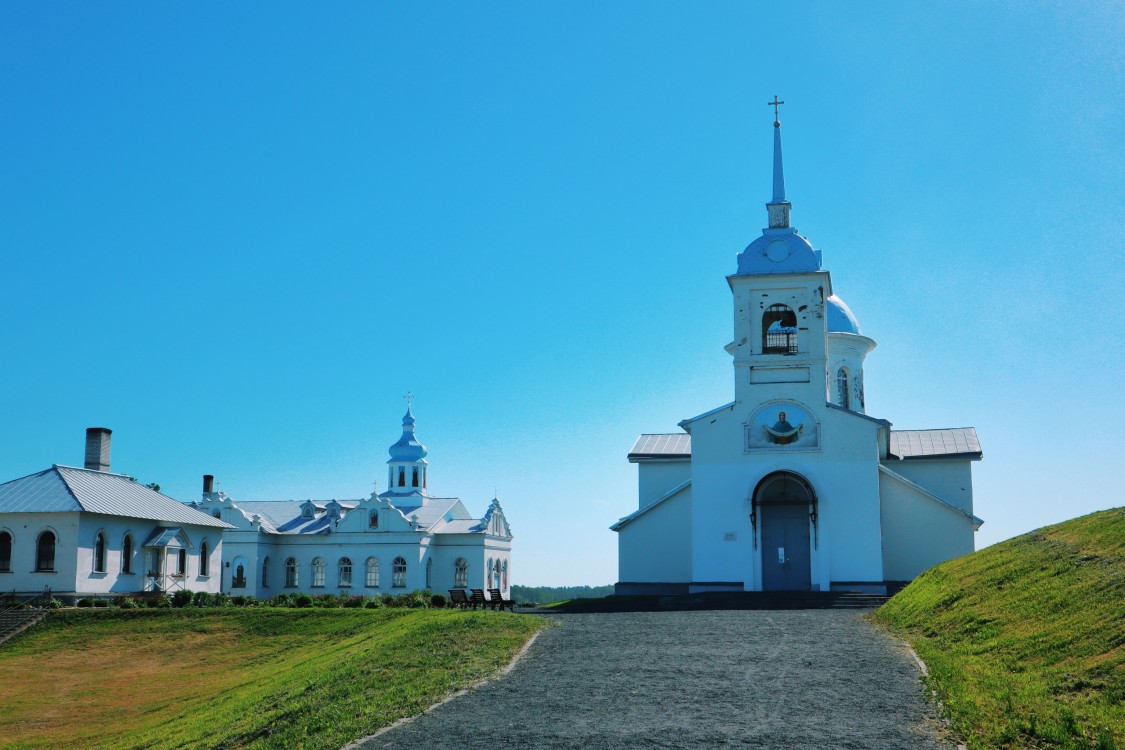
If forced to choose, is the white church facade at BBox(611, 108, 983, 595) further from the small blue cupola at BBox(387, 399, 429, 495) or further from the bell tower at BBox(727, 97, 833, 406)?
the small blue cupola at BBox(387, 399, 429, 495)

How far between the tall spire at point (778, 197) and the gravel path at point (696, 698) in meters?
18.9

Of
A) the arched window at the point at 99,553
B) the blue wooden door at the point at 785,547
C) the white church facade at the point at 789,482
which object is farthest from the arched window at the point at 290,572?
the blue wooden door at the point at 785,547

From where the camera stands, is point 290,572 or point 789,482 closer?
point 789,482

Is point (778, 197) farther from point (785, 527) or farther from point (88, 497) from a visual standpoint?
point (88, 497)

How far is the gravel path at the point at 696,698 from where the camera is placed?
10.9m

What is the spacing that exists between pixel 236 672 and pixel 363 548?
3456cm

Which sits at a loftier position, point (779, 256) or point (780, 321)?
point (779, 256)

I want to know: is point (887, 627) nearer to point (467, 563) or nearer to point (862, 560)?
point (862, 560)

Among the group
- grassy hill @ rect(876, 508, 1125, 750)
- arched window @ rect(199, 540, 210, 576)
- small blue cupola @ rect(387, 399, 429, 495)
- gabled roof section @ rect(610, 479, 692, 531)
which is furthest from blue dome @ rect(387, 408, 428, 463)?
grassy hill @ rect(876, 508, 1125, 750)

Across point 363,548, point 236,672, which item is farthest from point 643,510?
point 363,548

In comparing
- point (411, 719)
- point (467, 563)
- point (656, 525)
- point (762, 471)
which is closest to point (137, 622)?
point (656, 525)

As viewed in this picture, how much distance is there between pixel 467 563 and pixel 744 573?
27778 millimetres

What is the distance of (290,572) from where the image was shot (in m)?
58.7

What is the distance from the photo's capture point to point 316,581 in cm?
5772
